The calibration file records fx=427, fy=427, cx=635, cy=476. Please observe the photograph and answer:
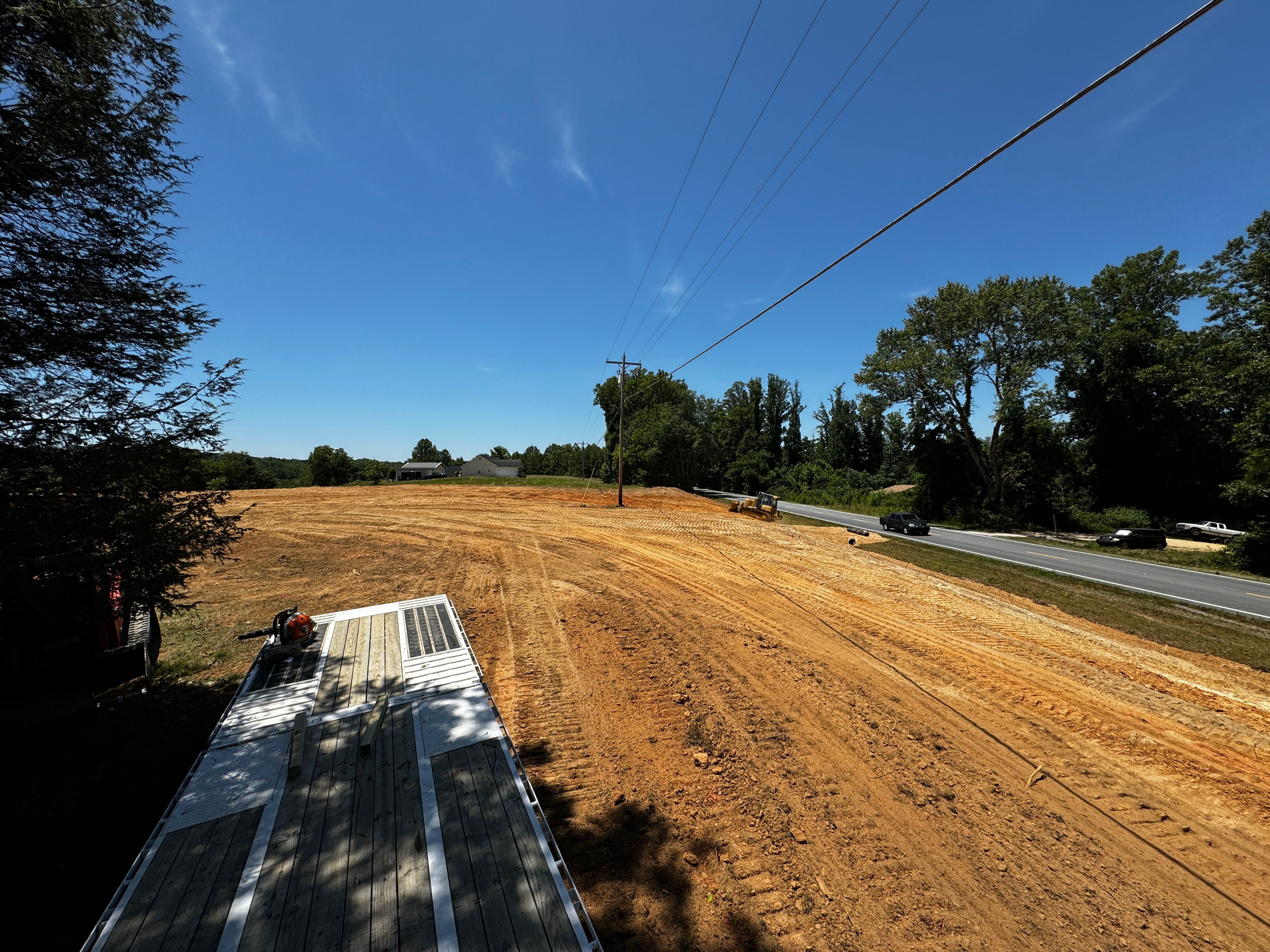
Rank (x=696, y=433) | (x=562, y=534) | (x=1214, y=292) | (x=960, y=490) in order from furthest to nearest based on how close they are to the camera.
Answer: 1. (x=696, y=433)
2. (x=960, y=490)
3. (x=1214, y=292)
4. (x=562, y=534)

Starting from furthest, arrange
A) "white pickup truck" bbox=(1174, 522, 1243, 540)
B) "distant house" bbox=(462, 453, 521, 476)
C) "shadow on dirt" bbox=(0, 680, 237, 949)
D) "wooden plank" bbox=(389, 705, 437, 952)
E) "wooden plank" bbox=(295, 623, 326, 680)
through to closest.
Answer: "distant house" bbox=(462, 453, 521, 476)
"white pickup truck" bbox=(1174, 522, 1243, 540)
"wooden plank" bbox=(295, 623, 326, 680)
"shadow on dirt" bbox=(0, 680, 237, 949)
"wooden plank" bbox=(389, 705, 437, 952)

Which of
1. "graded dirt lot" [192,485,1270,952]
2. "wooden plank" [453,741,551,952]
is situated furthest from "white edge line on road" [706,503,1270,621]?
"wooden plank" [453,741,551,952]

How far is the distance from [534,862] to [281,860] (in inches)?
76.8

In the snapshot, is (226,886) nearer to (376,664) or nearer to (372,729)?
(372,729)

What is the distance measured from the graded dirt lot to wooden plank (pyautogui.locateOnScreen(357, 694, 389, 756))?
1.82m

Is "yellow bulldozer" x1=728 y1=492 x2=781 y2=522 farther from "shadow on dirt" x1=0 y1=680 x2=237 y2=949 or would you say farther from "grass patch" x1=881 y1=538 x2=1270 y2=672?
"shadow on dirt" x1=0 y1=680 x2=237 y2=949

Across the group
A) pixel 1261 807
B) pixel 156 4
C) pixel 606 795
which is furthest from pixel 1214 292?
pixel 156 4

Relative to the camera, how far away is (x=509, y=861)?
330 cm

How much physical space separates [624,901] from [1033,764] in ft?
18.3

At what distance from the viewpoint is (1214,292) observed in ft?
91.8

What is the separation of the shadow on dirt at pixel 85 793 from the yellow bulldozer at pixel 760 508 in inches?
957

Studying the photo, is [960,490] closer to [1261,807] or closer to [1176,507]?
[1176,507]

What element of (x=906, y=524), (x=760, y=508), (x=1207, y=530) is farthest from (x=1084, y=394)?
(x=760, y=508)

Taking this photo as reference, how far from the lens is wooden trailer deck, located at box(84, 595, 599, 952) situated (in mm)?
2799
